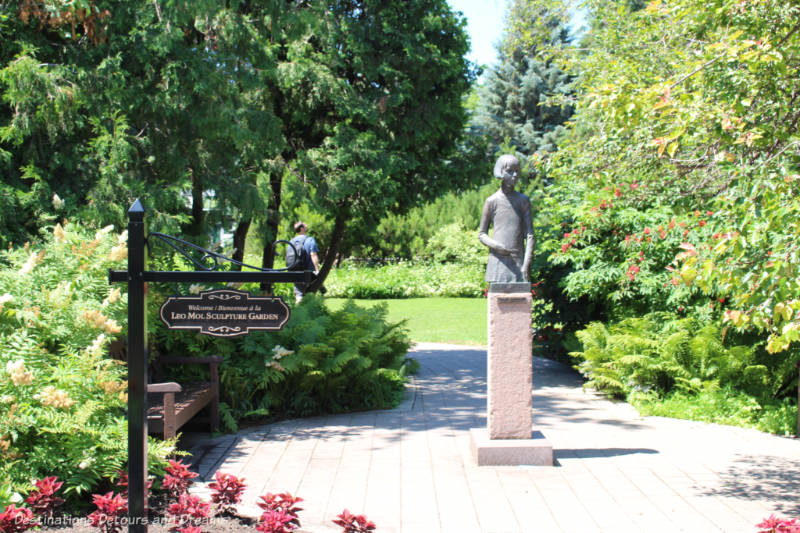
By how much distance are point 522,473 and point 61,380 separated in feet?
11.6

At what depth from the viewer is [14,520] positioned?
12.8 ft

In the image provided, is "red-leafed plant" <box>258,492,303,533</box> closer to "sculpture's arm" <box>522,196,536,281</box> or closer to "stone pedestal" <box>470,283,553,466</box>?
"stone pedestal" <box>470,283,553,466</box>

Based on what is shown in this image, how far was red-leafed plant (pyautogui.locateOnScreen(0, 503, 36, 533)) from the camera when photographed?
3854 mm

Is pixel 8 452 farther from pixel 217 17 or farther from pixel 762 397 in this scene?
pixel 762 397

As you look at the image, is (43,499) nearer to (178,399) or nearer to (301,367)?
(178,399)

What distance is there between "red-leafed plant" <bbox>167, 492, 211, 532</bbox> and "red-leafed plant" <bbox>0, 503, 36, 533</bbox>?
73 centimetres

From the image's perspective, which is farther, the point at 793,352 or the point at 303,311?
the point at 303,311

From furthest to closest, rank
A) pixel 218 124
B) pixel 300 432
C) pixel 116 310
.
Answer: pixel 218 124 → pixel 300 432 → pixel 116 310

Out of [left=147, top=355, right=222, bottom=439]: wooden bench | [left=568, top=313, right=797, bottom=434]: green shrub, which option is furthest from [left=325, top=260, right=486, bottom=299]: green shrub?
[left=147, top=355, right=222, bottom=439]: wooden bench

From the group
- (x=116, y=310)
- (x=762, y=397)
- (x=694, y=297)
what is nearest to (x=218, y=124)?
(x=116, y=310)

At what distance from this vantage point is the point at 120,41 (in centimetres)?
795

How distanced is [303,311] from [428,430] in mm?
2159

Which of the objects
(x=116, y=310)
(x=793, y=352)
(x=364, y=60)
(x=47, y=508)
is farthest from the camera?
(x=364, y=60)

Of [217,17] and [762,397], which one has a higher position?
[217,17]
